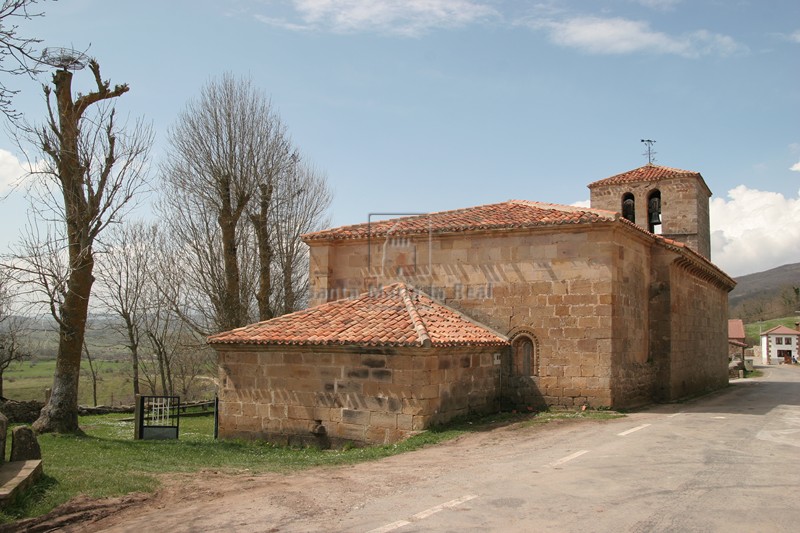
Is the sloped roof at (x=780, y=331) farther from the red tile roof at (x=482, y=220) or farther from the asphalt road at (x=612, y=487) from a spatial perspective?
the asphalt road at (x=612, y=487)

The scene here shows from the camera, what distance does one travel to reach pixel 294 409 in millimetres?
12258

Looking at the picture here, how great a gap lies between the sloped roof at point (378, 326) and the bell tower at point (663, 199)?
12.0 metres

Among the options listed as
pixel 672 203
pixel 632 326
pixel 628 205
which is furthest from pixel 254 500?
pixel 672 203

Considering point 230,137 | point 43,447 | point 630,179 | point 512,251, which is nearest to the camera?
point 43,447

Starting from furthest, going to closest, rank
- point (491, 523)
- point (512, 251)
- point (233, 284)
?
point (233, 284), point (512, 251), point (491, 523)

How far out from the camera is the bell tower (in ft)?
77.2

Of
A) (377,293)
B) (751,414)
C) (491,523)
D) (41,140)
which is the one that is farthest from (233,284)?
(491,523)

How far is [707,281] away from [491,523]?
17571 mm

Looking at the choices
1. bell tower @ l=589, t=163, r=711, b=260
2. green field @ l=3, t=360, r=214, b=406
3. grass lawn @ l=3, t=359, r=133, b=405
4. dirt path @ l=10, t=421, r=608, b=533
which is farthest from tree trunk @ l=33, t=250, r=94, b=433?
grass lawn @ l=3, t=359, r=133, b=405

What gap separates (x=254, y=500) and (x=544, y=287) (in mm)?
8604

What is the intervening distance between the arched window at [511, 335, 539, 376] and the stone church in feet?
0.07

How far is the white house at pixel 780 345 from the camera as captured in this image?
71125mm

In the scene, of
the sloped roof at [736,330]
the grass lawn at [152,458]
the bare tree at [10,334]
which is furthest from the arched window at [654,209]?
the sloped roof at [736,330]

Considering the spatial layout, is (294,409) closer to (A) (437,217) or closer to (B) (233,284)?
(A) (437,217)
